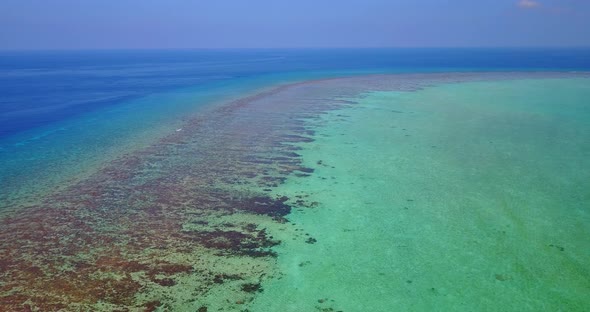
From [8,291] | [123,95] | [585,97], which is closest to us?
[8,291]

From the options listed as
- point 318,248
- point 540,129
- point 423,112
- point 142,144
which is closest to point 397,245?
point 318,248

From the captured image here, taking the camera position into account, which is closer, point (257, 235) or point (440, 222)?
point (257, 235)

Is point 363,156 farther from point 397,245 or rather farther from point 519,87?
point 519,87

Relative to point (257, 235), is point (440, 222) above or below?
above
